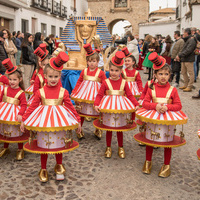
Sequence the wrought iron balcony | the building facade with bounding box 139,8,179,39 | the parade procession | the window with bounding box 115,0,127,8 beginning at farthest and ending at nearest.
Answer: the window with bounding box 115,0,127,8
the building facade with bounding box 139,8,179,39
the wrought iron balcony
the parade procession

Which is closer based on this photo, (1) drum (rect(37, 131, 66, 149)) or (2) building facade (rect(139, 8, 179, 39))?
(1) drum (rect(37, 131, 66, 149))

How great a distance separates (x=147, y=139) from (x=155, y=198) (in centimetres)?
79

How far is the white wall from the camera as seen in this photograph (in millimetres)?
29938

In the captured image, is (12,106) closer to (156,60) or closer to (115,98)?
(115,98)

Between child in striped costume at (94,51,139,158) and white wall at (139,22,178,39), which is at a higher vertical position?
white wall at (139,22,178,39)

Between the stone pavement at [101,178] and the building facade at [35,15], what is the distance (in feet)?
43.2

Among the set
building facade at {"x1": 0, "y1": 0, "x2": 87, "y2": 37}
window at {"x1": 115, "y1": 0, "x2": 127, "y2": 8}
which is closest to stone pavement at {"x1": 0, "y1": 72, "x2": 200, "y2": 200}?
building facade at {"x1": 0, "y1": 0, "x2": 87, "y2": 37}

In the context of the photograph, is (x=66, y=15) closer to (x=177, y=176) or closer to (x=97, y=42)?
(x=97, y=42)

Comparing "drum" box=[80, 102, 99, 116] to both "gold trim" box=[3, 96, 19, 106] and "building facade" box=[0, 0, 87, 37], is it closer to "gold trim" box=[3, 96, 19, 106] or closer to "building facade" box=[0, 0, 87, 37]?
"gold trim" box=[3, 96, 19, 106]

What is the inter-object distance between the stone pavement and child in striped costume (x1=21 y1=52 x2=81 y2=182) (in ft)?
0.81

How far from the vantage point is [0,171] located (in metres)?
3.77

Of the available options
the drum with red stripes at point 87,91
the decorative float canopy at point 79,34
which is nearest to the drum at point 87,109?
the drum with red stripes at point 87,91

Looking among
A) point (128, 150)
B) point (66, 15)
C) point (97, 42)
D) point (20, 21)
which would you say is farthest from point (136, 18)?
point (128, 150)

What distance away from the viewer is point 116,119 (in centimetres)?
413
